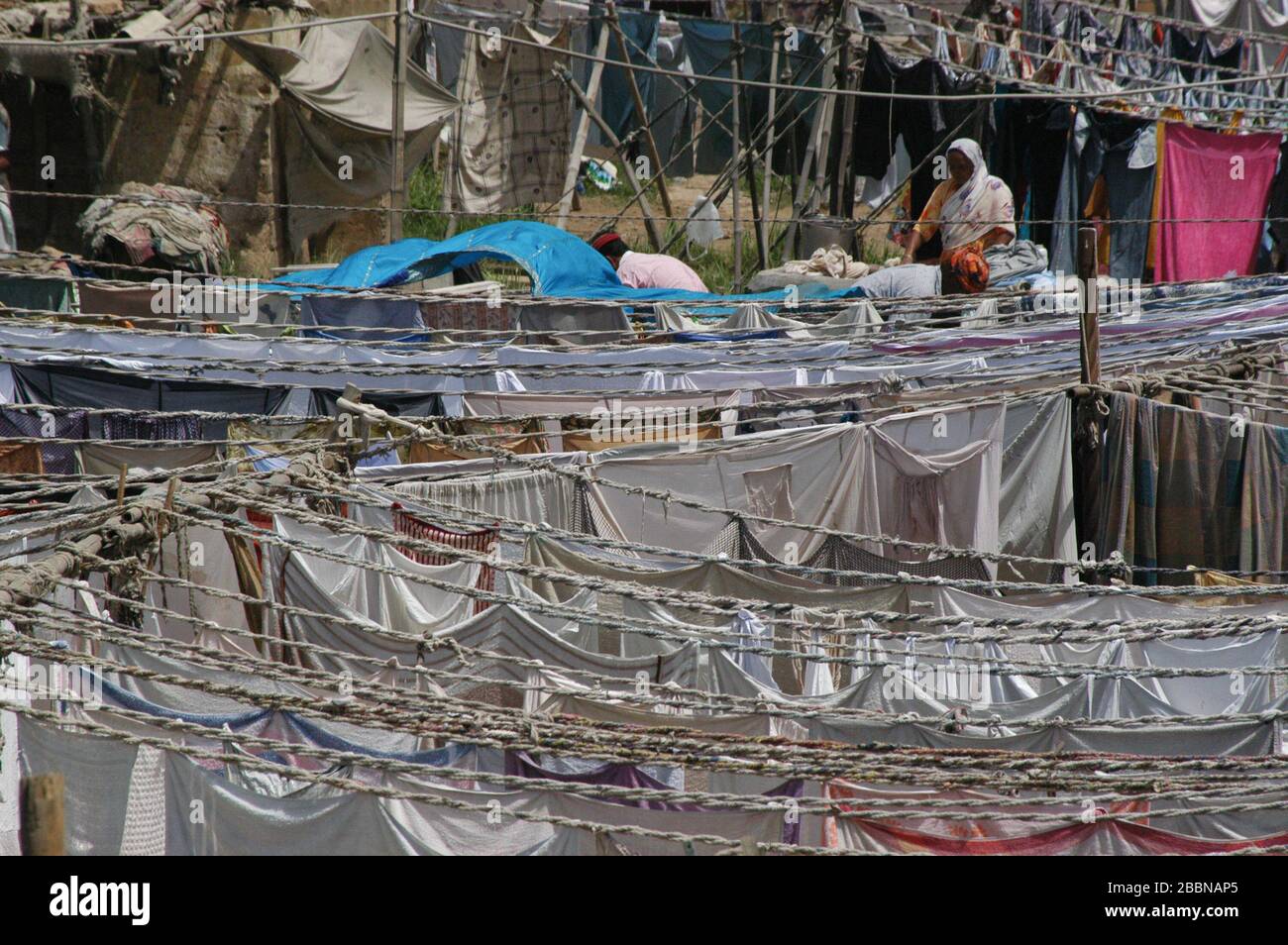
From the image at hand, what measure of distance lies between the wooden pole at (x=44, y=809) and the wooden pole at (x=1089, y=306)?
20.8 ft

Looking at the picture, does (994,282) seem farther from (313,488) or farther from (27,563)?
(27,563)

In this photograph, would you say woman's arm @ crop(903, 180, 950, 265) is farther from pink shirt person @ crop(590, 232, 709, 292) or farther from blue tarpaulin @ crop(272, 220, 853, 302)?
pink shirt person @ crop(590, 232, 709, 292)

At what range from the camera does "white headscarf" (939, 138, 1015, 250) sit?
13742mm

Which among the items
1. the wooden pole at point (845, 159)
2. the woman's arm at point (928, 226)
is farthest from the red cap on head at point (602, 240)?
the woman's arm at point (928, 226)

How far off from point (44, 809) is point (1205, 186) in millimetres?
14440

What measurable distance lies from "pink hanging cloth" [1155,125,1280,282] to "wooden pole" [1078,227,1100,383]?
7297mm

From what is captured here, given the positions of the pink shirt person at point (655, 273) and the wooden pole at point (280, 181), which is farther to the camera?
the wooden pole at point (280, 181)

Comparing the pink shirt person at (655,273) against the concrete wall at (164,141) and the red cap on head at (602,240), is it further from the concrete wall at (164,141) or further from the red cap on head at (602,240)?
the concrete wall at (164,141)

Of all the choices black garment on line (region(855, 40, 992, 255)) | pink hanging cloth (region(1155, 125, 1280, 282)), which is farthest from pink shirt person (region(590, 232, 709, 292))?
pink hanging cloth (region(1155, 125, 1280, 282))

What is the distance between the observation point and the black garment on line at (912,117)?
15.4 m

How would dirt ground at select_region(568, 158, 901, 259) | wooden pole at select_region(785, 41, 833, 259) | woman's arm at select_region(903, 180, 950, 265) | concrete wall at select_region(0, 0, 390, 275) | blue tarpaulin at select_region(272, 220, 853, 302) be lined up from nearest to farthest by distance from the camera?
blue tarpaulin at select_region(272, 220, 853, 302) < woman's arm at select_region(903, 180, 950, 265) < wooden pole at select_region(785, 41, 833, 259) < concrete wall at select_region(0, 0, 390, 275) < dirt ground at select_region(568, 158, 901, 259)

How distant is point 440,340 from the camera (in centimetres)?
1156

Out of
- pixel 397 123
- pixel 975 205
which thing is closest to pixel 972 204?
pixel 975 205

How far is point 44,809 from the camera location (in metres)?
3.13
